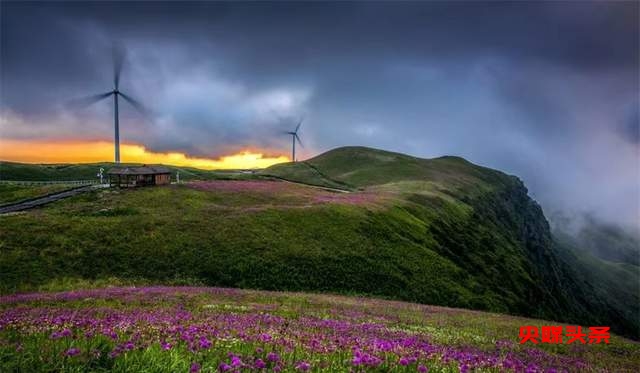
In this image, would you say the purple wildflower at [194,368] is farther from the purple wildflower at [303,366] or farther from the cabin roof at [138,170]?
the cabin roof at [138,170]

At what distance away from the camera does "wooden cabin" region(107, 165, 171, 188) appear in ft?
265

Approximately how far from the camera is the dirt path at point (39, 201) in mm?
59438

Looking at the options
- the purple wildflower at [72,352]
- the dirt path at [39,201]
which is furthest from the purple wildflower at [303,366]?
the dirt path at [39,201]

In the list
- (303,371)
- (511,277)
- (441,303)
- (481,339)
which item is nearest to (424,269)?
(441,303)

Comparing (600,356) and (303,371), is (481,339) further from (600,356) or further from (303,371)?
(303,371)

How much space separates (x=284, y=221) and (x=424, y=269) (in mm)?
22402

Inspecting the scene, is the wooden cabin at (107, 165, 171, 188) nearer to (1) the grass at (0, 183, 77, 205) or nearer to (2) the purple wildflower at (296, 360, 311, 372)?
(1) the grass at (0, 183, 77, 205)

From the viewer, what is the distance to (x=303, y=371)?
6668 mm

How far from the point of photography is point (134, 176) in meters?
83.6

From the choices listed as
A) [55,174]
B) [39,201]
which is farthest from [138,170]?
[55,174]

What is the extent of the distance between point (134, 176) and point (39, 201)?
19.6 metres

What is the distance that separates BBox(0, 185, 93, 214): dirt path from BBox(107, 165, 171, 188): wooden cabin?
5.25 meters

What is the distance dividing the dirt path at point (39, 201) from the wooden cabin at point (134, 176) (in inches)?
207

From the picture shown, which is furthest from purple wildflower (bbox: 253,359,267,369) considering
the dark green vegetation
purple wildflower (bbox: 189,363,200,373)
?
the dark green vegetation
